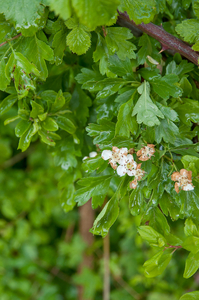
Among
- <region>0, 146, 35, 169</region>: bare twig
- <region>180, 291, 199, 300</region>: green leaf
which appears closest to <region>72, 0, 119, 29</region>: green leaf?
<region>180, 291, 199, 300</region>: green leaf

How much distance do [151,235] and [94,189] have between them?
0.11 metres

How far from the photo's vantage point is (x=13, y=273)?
1.12 metres

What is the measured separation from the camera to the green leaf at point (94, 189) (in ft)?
1.30

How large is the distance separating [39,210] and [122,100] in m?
0.83

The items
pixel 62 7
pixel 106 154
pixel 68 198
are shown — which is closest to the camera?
pixel 62 7

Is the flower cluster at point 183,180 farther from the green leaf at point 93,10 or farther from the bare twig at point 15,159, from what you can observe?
the bare twig at point 15,159

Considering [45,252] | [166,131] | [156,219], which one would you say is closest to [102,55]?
[166,131]

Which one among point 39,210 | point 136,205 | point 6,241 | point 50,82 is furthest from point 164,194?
point 6,241

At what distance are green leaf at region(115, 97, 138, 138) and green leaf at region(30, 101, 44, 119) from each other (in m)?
0.12

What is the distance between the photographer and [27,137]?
391 millimetres

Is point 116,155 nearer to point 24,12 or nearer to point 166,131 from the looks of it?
point 166,131

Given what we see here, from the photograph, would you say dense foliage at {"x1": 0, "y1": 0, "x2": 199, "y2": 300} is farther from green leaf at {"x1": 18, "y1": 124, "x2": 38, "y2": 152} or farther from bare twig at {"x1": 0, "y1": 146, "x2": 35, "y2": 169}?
bare twig at {"x1": 0, "y1": 146, "x2": 35, "y2": 169}

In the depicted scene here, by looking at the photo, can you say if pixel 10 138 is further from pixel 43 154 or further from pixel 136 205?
pixel 136 205

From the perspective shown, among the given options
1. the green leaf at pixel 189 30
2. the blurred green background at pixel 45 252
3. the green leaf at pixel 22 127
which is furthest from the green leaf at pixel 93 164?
the blurred green background at pixel 45 252
